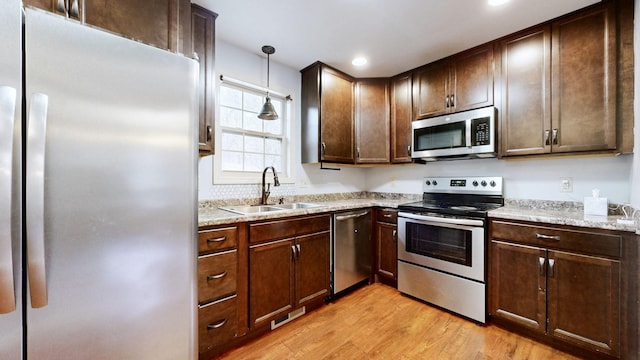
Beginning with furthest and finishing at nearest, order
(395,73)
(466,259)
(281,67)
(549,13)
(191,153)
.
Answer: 1. (395,73)
2. (281,67)
3. (466,259)
4. (549,13)
5. (191,153)

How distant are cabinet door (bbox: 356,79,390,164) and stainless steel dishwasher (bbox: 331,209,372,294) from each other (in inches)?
28.8

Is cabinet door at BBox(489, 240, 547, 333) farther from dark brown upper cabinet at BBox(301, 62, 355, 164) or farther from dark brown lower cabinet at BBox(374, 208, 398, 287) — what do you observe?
dark brown upper cabinet at BBox(301, 62, 355, 164)

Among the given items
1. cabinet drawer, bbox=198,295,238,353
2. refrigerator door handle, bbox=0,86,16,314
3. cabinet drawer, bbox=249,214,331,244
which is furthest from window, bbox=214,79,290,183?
refrigerator door handle, bbox=0,86,16,314

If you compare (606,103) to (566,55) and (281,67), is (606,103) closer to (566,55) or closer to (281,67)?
(566,55)

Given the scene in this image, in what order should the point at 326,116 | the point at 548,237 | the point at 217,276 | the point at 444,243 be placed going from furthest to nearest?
the point at 326,116, the point at 444,243, the point at 548,237, the point at 217,276

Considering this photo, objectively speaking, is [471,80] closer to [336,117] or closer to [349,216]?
[336,117]

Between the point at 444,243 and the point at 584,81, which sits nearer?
the point at 584,81

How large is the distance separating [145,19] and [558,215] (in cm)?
295

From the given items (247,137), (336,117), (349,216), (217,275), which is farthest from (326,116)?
(217,275)

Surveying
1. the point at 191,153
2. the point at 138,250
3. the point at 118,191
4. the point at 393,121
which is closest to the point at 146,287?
the point at 138,250

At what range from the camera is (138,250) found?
0.95 m

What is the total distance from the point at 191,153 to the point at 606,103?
2.71 m

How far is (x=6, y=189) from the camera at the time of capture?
72 centimetres

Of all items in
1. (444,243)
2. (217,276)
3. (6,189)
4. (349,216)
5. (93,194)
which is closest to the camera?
(6,189)
